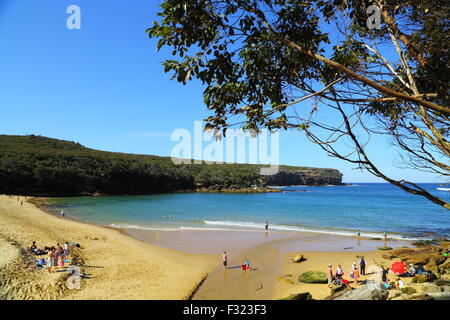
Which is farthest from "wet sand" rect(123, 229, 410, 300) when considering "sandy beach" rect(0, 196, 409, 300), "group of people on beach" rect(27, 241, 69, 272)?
"group of people on beach" rect(27, 241, 69, 272)

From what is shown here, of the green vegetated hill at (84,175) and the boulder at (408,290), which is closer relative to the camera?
the boulder at (408,290)

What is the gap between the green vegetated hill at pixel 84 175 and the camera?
68188 millimetres

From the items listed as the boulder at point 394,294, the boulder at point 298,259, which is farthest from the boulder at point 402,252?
the boulder at point 394,294

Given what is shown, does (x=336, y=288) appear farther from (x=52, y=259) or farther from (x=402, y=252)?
(x=52, y=259)

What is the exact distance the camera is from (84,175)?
79.3 metres

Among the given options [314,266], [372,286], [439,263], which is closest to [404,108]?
[372,286]

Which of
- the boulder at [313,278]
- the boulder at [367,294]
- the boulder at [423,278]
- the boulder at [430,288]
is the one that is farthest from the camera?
the boulder at [313,278]

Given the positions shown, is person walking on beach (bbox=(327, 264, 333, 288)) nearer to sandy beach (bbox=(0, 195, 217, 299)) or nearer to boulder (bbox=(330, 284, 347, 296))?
boulder (bbox=(330, 284, 347, 296))

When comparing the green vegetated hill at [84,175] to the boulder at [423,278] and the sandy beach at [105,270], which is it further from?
the boulder at [423,278]

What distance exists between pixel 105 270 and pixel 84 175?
7166 centimetres

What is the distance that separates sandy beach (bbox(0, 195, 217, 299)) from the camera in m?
12.3

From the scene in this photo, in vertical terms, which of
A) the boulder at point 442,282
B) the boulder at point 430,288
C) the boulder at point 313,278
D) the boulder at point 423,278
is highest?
the boulder at point 430,288

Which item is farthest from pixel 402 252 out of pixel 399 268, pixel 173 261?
pixel 173 261

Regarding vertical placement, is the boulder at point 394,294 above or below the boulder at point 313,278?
above
